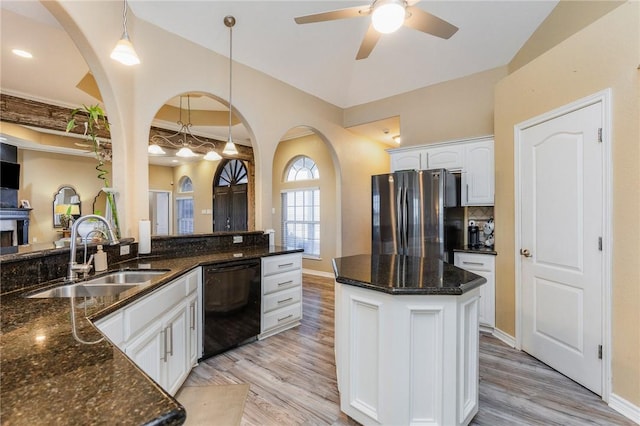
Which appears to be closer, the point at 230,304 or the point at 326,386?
the point at 326,386

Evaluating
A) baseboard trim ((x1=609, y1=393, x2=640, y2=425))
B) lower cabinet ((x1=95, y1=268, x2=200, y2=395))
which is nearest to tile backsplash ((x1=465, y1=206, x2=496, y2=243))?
baseboard trim ((x1=609, y1=393, x2=640, y2=425))

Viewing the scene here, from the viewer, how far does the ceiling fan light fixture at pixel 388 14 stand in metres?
1.86

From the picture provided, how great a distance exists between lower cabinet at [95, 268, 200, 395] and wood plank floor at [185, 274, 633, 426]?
32 cm

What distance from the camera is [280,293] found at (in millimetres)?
3188

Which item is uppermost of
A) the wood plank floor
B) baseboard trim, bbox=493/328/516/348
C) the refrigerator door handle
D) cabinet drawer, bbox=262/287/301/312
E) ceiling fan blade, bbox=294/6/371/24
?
ceiling fan blade, bbox=294/6/371/24

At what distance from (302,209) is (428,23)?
4626mm

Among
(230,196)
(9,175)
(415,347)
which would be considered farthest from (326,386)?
(9,175)

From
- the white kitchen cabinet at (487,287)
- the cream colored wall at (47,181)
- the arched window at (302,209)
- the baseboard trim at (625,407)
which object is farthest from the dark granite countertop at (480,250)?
the cream colored wall at (47,181)

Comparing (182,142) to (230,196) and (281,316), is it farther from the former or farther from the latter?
(281,316)

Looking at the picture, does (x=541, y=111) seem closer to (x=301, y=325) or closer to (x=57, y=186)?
(x=301, y=325)

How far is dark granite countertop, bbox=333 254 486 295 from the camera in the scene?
1529 mm

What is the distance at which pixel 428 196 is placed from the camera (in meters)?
3.60

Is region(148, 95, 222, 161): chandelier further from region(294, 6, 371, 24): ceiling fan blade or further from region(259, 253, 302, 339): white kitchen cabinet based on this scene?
region(294, 6, 371, 24): ceiling fan blade

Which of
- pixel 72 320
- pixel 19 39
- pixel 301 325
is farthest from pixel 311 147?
pixel 72 320
